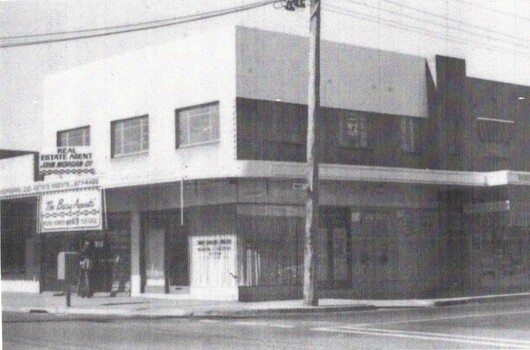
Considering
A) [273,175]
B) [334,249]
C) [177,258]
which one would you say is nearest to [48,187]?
[177,258]

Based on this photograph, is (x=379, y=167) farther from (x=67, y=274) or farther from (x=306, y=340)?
(x=306, y=340)

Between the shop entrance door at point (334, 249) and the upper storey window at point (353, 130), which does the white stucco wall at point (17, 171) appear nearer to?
the shop entrance door at point (334, 249)

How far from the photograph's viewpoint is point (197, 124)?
2680 cm

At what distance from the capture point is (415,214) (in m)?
30.4

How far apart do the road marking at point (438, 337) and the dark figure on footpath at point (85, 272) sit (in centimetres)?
1312

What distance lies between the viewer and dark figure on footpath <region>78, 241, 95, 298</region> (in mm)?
28250

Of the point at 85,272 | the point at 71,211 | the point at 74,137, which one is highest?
the point at 74,137

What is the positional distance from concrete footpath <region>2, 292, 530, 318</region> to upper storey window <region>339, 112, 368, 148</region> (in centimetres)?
562

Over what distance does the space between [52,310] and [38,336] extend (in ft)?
25.9

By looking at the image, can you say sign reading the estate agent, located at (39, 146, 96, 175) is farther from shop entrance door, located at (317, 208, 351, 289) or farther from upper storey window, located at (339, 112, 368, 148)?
upper storey window, located at (339, 112, 368, 148)

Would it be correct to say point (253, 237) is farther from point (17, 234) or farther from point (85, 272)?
point (17, 234)

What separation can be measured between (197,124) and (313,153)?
5.34m

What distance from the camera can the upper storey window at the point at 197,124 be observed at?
1035 inches

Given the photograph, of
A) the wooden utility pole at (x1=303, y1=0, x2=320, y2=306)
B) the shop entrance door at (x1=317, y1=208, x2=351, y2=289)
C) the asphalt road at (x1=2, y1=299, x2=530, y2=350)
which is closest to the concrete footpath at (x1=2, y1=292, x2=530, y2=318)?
the wooden utility pole at (x1=303, y1=0, x2=320, y2=306)
